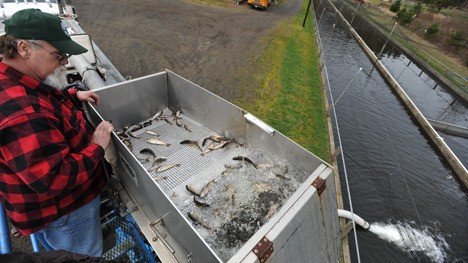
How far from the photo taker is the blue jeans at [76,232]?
105 inches

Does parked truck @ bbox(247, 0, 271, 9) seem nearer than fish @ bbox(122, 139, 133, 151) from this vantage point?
No

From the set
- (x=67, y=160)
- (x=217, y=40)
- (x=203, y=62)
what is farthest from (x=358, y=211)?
(x=217, y=40)

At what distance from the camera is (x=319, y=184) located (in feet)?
8.84

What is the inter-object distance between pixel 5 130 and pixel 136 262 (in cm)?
234

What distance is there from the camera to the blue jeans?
2.67m

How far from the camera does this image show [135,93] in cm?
479

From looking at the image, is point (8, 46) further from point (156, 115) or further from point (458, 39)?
point (458, 39)

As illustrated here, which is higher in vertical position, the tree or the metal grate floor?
the tree

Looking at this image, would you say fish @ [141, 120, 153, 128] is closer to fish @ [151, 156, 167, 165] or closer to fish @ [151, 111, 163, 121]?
fish @ [151, 111, 163, 121]

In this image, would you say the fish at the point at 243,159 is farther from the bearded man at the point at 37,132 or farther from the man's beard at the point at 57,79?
the man's beard at the point at 57,79

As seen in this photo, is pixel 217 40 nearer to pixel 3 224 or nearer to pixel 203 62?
pixel 203 62

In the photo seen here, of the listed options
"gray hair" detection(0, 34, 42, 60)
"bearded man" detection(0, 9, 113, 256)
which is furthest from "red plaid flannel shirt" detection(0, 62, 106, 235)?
"gray hair" detection(0, 34, 42, 60)

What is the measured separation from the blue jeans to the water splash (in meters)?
7.67

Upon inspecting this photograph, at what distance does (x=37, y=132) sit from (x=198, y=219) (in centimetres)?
202
